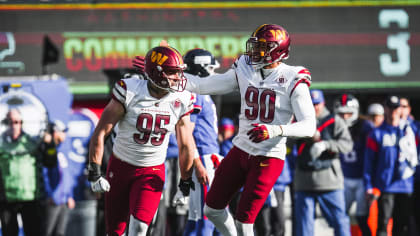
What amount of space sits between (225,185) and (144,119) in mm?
839

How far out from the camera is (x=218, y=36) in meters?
12.6

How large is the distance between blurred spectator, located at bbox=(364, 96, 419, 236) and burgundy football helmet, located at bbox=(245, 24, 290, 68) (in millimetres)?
2618

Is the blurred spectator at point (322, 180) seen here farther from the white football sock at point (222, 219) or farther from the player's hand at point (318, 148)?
the white football sock at point (222, 219)

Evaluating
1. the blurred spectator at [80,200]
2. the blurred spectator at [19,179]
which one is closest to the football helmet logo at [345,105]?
the blurred spectator at [80,200]

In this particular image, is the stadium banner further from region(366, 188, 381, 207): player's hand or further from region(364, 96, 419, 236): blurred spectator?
region(366, 188, 381, 207): player's hand

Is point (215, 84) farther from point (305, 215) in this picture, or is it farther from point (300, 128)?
point (305, 215)

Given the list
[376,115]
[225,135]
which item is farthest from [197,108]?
[376,115]

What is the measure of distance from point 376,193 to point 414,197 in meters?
1.10

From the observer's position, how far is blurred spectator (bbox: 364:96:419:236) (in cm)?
802

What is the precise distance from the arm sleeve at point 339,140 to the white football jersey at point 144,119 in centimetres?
→ 221

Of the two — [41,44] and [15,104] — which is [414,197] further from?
[41,44]

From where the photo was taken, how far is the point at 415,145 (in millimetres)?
8156

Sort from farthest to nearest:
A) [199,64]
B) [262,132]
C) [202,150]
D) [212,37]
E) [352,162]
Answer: [212,37], [352,162], [199,64], [202,150], [262,132]

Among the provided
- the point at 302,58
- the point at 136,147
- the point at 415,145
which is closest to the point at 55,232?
the point at 136,147
